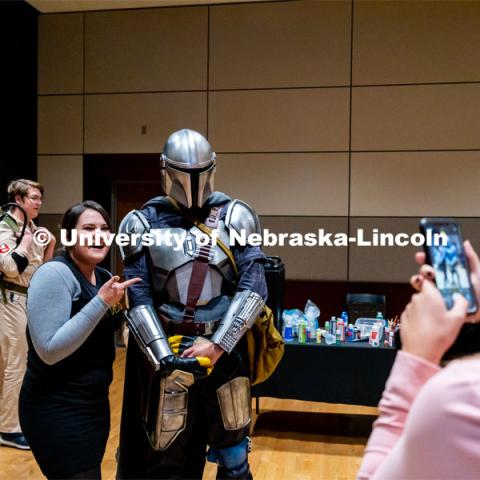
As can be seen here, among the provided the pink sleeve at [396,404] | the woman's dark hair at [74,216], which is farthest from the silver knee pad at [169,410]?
the pink sleeve at [396,404]

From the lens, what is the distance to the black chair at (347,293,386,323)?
4230 millimetres

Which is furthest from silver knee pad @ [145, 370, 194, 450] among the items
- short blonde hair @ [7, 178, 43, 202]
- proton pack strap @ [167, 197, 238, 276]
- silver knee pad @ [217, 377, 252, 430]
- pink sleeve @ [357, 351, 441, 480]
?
short blonde hair @ [7, 178, 43, 202]

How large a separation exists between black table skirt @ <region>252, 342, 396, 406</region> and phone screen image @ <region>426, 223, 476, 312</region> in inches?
98.5

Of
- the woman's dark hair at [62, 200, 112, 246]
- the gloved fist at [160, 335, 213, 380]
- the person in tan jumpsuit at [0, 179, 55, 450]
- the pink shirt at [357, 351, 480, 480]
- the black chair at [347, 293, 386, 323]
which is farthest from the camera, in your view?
the black chair at [347, 293, 386, 323]

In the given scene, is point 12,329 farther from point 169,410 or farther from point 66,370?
point 66,370

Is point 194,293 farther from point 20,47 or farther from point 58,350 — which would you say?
point 20,47

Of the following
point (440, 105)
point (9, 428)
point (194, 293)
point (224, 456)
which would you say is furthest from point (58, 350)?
point (440, 105)

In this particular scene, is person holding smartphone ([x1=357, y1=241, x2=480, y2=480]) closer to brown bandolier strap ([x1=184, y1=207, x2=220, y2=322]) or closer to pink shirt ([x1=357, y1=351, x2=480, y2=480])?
pink shirt ([x1=357, y1=351, x2=480, y2=480])

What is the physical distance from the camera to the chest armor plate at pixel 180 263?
192 cm

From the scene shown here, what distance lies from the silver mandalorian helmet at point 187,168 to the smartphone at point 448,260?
1.32 metres

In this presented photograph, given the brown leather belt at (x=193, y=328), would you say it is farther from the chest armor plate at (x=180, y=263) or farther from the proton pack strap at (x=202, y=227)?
the proton pack strap at (x=202, y=227)

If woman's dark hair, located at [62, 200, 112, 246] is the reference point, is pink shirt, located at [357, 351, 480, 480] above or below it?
below

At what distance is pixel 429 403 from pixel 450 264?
0.21 meters

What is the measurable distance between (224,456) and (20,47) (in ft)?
14.8
